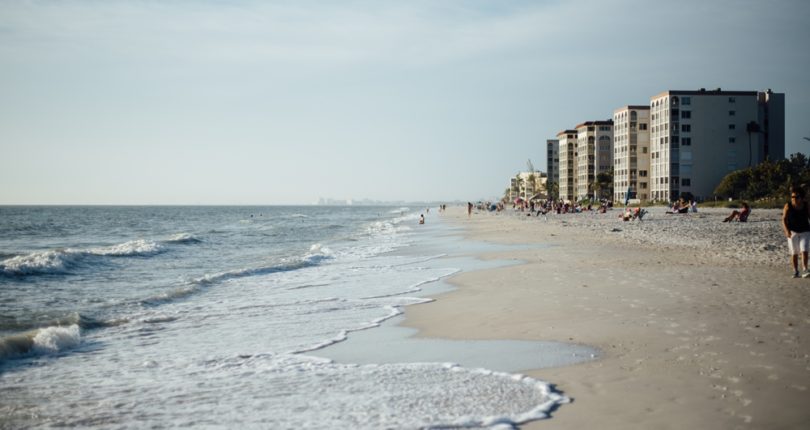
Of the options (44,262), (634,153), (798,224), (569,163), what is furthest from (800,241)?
(569,163)

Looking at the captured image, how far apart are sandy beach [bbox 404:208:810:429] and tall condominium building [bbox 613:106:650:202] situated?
96190mm

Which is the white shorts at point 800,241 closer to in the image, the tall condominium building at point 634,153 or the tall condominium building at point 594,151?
the tall condominium building at point 634,153

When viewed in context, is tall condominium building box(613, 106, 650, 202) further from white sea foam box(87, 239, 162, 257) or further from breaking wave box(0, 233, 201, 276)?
breaking wave box(0, 233, 201, 276)

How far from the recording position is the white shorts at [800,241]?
1312 centimetres

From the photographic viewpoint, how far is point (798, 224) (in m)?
13.2

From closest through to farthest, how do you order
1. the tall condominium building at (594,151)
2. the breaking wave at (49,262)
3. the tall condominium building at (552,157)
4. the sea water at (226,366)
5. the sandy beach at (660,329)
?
the sandy beach at (660,329) < the sea water at (226,366) < the breaking wave at (49,262) < the tall condominium building at (594,151) < the tall condominium building at (552,157)

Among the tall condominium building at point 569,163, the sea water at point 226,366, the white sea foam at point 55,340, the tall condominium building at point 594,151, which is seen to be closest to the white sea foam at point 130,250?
the sea water at point 226,366

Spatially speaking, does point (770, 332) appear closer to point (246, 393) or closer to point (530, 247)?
point (246, 393)

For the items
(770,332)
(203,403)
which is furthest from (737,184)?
(203,403)

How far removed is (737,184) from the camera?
83062 millimetres

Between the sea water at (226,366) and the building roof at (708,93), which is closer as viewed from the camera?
the sea water at (226,366)

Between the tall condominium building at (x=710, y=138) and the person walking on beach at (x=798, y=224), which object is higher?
the tall condominium building at (x=710, y=138)

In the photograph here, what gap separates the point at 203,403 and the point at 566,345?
191 inches

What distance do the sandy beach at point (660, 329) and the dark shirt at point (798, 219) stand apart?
115cm
